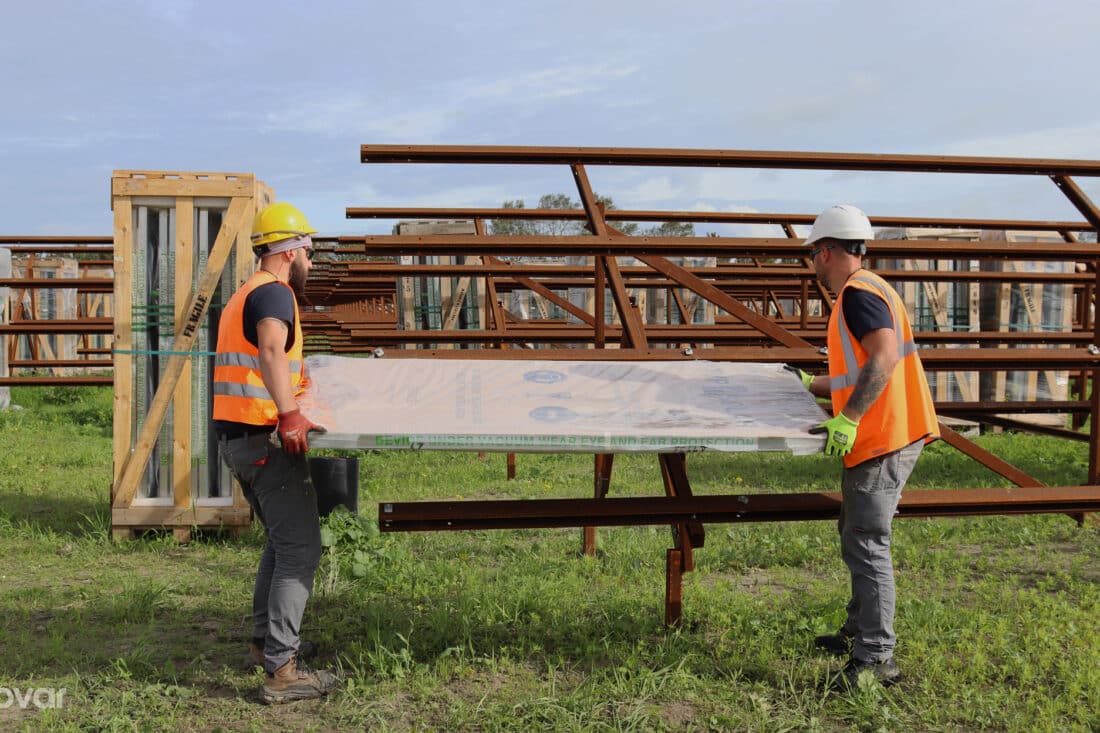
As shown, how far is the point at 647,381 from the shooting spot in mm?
4145

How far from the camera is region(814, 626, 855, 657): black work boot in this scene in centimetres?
404

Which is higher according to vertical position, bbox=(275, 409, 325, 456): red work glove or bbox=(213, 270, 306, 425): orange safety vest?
bbox=(213, 270, 306, 425): orange safety vest

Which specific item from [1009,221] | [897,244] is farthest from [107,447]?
[1009,221]

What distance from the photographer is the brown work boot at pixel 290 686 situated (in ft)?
12.0

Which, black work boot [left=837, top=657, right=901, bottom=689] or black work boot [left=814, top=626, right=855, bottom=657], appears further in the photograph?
black work boot [left=814, top=626, right=855, bottom=657]

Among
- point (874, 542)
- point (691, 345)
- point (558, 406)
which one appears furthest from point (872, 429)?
point (691, 345)

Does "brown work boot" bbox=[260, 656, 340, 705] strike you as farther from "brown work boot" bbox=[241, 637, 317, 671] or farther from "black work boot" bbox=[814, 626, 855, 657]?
"black work boot" bbox=[814, 626, 855, 657]

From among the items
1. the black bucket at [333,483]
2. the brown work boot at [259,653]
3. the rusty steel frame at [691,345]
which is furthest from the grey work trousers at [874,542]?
the black bucket at [333,483]

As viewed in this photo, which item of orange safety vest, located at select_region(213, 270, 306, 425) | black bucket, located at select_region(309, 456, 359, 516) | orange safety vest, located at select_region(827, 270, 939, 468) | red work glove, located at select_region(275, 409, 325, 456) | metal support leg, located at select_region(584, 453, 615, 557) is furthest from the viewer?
black bucket, located at select_region(309, 456, 359, 516)

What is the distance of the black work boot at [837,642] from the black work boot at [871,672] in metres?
0.30

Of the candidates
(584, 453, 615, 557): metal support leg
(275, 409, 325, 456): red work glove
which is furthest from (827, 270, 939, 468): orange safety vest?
(275, 409, 325, 456): red work glove

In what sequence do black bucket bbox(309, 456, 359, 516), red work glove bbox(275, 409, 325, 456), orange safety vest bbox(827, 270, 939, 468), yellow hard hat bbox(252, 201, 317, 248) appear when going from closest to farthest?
1. red work glove bbox(275, 409, 325, 456)
2. orange safety vest bbox(827, 270, 939, 468)
3. yellow hard hat bbox(252, 201, 317, 248)
4. black bucket bbox(309, 456, 359, 516)

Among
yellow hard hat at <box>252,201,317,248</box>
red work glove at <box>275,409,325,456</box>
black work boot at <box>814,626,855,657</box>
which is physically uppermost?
yellow hard hat at <box>252,201,317,248</box>

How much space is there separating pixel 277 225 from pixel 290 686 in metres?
1.88
